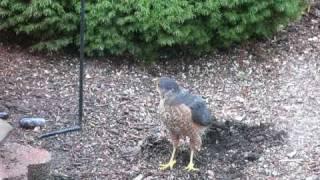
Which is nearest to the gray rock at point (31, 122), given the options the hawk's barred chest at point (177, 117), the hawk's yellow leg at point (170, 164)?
the hawk's yellow leg at point (170, 164)

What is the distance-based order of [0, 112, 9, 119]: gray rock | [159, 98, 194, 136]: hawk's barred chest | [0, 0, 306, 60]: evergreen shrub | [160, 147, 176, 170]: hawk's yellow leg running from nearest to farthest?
[159, 98, 194, 136]: hawk's barred chest < [160, 147, 176, 170]: hawk's yellow leg < [0, 112, 9, 119]: gray rock < [0, 0, 306, 60]: evergreen shrub

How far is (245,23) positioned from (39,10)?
5.42ft

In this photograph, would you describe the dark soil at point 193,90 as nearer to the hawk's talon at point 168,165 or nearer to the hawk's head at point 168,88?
the hawk's talon at point 168,165

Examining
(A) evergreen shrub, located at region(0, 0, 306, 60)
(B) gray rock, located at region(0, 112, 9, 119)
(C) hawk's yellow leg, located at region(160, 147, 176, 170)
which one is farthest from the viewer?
(A) evergreen shrub, located at region(0, 0, 306, 60)

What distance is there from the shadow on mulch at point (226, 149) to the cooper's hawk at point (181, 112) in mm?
242

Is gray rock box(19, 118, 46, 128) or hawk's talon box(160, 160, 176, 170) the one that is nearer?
hawk's talon box(160, 160, 176, 170)

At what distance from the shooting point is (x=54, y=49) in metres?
5.96

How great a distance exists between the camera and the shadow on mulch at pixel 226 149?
4.54 metres

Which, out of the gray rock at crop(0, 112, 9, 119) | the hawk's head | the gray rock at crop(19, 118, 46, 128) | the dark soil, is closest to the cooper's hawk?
the hawk's head

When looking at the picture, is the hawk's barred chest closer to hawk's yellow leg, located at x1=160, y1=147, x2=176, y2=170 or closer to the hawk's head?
the hawk's head

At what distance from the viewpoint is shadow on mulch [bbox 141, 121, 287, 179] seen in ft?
14.9

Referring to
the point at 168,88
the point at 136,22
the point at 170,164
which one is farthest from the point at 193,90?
the point at 168,88

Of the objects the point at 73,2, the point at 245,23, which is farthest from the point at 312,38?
the point at 73,2

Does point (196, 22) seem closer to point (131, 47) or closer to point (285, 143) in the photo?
point (131, 47)
